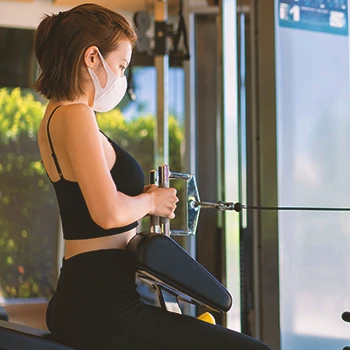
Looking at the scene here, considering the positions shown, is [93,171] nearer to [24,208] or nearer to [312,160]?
[312,160]

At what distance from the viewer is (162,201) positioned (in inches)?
52.6

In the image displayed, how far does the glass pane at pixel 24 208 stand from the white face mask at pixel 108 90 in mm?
Answer: 3052

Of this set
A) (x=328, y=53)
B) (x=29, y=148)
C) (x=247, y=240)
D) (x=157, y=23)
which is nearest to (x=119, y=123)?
(x=29, y=148)

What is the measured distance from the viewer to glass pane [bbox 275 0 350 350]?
202cm

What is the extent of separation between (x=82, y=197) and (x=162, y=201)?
0.60 feet

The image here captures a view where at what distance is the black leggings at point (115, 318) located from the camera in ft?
3.95

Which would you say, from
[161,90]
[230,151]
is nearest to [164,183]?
[230,151]

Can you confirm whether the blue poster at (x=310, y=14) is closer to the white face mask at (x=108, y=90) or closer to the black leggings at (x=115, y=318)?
the white face mask at (x=108, y=90)

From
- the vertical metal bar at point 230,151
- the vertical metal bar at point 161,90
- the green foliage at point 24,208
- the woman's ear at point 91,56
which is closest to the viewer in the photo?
the woman's ear at point 91,56

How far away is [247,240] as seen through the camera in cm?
238

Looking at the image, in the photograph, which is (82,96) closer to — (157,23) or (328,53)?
(328,53)

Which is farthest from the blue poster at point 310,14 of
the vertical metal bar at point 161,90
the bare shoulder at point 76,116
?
the vertical metal bar at point 161,90

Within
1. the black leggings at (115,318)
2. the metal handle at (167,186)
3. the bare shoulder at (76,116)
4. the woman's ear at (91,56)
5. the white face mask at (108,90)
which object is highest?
the woman's ear at (91,56)

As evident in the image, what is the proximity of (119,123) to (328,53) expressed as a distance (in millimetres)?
2630
